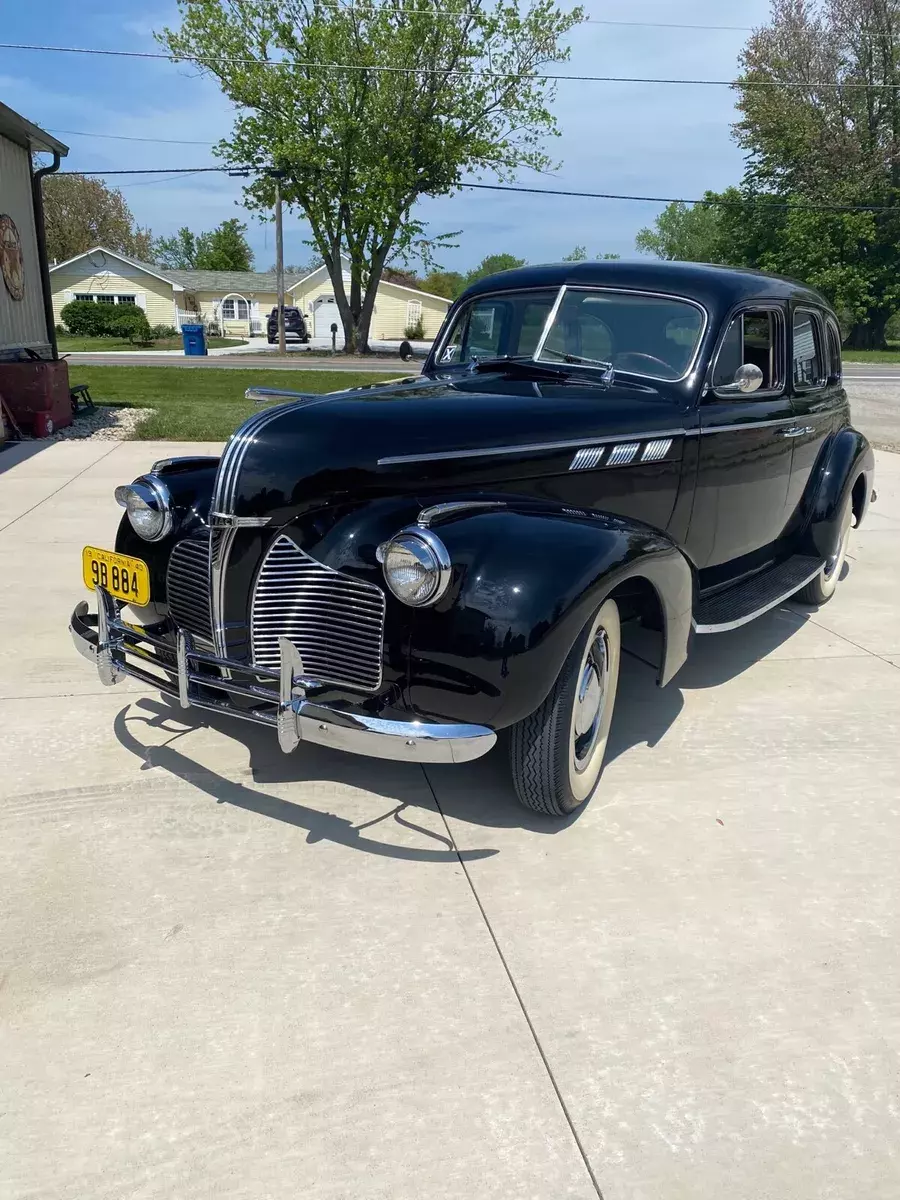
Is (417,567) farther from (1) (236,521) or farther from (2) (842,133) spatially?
(2) (842,133)

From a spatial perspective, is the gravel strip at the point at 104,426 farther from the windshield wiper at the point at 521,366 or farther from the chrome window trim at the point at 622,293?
the chrome window trim at the point at 622,293

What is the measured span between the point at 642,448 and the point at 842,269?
37256 millimetres

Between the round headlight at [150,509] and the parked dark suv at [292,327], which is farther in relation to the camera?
the parked dark suv at [292,327]

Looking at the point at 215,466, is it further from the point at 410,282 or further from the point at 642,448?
the point at 410,282

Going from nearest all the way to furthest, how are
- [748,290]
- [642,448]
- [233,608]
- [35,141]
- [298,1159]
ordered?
[298,1159]
[233,608]
[642,448]
[748,290]
[35,141]

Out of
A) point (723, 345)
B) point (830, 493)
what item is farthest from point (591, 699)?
point (830, 493)

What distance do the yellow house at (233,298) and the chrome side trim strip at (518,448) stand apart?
47.9 meters

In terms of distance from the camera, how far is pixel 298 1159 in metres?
1.82

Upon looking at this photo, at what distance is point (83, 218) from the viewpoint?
185 ft

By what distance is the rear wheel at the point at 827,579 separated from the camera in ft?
17.1

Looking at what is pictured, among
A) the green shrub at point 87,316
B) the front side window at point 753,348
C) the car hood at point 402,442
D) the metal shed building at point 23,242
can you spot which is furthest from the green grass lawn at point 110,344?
the car hood at point 402,442

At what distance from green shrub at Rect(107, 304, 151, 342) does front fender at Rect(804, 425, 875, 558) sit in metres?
40.0

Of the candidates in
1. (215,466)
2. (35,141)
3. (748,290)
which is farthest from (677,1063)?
(35,141)

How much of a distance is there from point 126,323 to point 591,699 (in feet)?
143
